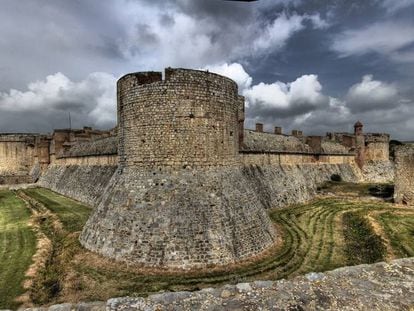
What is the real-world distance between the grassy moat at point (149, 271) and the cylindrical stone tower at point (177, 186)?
0.79 m

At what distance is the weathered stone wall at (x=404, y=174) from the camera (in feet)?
72.0

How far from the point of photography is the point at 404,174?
73.2ft

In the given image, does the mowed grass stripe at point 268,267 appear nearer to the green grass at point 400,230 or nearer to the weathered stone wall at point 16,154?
the green grass at point 400,230

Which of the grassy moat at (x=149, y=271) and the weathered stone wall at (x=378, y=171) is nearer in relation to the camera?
the grassy moat at (x=149, y=271)

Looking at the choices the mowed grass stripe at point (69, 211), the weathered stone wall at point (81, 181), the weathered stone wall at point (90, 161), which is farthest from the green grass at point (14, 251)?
the weathered stone wall at point (90, 161)

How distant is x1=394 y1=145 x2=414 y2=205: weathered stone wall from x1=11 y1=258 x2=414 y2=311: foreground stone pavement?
1986 cm

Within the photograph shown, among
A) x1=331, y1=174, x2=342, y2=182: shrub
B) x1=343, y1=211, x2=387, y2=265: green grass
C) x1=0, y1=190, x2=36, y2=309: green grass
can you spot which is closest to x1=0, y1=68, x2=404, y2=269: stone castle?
x1=0, y1=190, x2=36, y2=309: green grass

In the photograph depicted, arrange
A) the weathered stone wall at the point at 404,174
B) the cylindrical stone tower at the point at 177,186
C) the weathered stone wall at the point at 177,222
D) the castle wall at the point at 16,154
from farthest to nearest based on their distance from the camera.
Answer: the castle wall at the point at 16,154 → the weathered stone wall at the point at 404,174 → the cylindrical stone tower at the point at 177,186 → the weathered stone wall at the point at 177,222

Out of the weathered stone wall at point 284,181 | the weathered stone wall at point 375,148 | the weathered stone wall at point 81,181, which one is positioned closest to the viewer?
the weathered stone wall at point 284,181

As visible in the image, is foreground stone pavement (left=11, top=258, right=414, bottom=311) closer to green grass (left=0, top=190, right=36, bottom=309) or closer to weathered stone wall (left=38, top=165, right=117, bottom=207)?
green grass (left=0, top=190, right=36, bottom=309)

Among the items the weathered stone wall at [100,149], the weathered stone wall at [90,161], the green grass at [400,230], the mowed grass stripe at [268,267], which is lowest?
the mowed grass stripe at [268,267]

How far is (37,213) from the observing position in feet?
68.6

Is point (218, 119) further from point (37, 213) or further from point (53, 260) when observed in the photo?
point (37, 213)

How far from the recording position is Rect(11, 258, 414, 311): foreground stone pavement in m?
5.39
